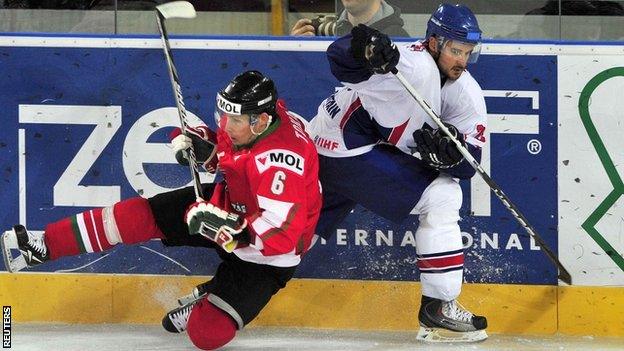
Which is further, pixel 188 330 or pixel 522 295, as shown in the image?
pixel 522 295

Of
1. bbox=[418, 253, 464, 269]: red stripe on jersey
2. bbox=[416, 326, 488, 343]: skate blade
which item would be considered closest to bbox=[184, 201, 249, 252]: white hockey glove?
bbox=[418, 253, 464, 269]: red stripe on jersey

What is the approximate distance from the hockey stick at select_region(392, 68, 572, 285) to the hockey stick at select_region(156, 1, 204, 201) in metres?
0.73

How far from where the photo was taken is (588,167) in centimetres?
421

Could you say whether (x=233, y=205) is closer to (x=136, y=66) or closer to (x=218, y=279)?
(x=218, y=279)

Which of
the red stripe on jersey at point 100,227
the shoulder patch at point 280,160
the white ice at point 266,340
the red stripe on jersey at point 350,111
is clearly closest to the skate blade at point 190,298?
the white ice at point 266,340

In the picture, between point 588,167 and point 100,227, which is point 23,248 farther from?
point 588,167

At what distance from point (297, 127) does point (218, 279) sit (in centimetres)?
56

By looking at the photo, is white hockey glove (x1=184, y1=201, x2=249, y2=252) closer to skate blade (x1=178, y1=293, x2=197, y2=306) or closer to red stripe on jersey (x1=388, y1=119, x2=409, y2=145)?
skate blade (x1=178, y1=293, x2=197, y2=306)

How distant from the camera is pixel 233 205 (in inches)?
156

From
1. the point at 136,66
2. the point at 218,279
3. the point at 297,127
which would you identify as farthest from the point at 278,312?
the point at 136,66

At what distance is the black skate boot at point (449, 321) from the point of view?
13.1 feet

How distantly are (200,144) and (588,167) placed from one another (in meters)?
1.33

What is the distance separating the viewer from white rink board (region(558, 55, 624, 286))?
420cm

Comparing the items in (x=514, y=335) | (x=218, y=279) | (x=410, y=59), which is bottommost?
(x=514, y=335)
